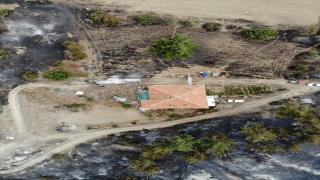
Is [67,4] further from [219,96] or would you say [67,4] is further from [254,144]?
[254,144]

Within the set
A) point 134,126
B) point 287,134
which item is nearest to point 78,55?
point 134,126

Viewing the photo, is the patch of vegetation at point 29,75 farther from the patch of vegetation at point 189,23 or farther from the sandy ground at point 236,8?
the patch of vegetation at point 189,23

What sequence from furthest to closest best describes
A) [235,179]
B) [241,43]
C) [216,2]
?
[216,2], [241,43], [235,179]

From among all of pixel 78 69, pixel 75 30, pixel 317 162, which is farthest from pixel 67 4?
pixel 317 162

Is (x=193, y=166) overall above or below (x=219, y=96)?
below

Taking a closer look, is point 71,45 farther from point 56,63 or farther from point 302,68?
point 302,68

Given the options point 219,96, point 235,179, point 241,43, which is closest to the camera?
point 235,179

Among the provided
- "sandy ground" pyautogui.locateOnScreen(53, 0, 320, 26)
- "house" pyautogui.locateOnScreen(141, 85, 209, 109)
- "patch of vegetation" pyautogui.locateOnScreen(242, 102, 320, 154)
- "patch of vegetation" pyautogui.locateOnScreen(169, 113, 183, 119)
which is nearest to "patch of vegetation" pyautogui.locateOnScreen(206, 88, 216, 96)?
"house" pyautogui.locateOnScreen(141, 85, 209, 109)

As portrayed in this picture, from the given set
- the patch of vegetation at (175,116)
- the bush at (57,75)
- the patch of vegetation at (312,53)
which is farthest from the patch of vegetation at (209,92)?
the bush at (57,75)
